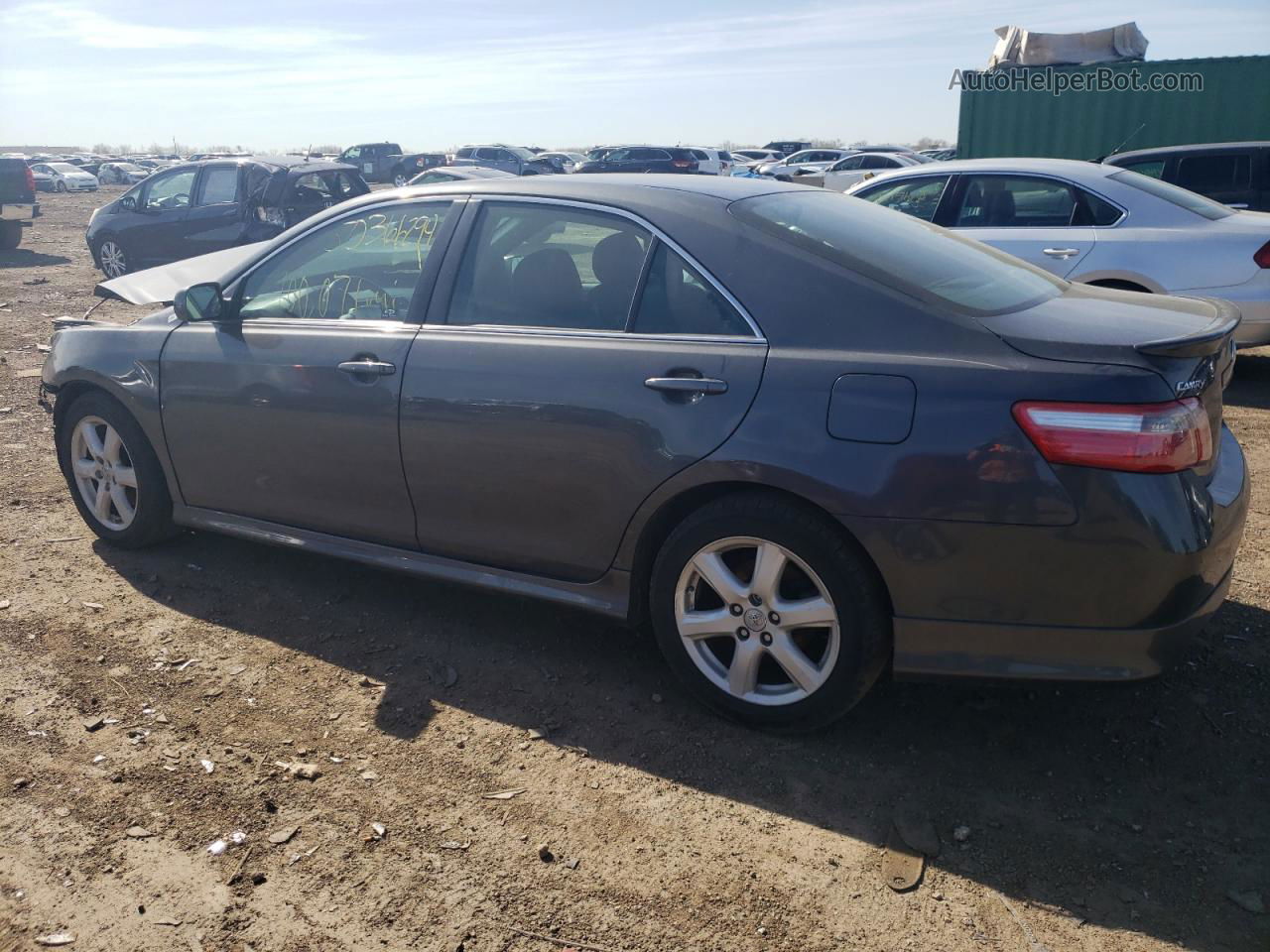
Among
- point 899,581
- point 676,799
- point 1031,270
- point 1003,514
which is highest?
point 1031,270

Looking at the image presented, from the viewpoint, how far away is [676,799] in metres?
3.10

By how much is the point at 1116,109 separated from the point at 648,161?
645 inches

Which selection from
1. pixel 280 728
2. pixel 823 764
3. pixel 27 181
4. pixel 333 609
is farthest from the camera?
pixel 27 181

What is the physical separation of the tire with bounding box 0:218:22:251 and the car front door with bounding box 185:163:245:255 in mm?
7731

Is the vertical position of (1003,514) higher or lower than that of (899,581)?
higher

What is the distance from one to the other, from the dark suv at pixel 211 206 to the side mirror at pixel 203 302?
938 cm

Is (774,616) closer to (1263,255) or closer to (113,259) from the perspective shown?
(1263,255)

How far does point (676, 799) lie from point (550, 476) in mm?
1100

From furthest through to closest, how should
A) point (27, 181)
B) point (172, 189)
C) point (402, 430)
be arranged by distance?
point (27, 181), point (172, 189), point (402, 430)

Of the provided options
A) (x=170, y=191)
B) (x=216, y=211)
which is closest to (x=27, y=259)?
(x=170, y=191)

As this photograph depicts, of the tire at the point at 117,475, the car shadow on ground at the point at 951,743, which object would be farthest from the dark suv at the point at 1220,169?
the tire at the point at 117,475

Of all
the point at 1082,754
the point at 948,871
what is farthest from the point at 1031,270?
the point at 948,871

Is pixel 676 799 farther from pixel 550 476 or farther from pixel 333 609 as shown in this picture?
pixel 333 609

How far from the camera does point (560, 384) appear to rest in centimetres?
352
